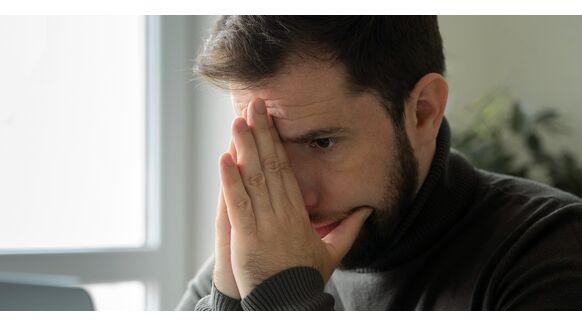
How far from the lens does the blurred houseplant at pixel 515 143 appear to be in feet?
7.54

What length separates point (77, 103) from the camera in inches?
77.8

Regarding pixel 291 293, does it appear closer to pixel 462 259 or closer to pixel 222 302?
pixel 222 302

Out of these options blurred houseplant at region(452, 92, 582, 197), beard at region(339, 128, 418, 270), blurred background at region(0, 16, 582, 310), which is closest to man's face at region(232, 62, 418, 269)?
beard at region(339, 128, 418, 270)

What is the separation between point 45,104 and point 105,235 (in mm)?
451

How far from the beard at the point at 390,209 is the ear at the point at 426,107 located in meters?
0.03

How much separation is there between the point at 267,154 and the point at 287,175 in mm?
46

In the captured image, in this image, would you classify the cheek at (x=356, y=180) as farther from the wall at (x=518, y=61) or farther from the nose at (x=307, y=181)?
the wall at (x=518, y=61)

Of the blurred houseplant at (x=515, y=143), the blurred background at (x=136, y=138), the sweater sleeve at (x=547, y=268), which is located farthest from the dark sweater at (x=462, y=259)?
the blurred houseplant at (x=515, y=143)

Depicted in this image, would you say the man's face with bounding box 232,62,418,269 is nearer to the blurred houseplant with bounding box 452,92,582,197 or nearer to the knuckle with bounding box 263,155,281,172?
the knuckle with bounding box 263,155,281,172

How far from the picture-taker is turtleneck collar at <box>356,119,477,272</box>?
1066 millimetres

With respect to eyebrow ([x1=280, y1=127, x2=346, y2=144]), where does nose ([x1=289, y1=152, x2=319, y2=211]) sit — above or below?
below
